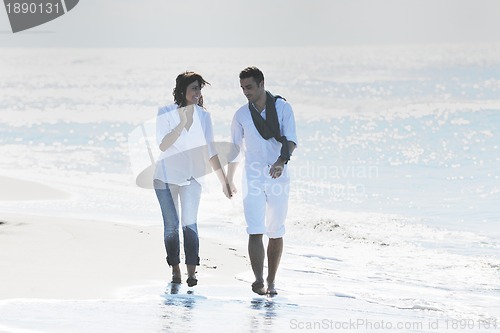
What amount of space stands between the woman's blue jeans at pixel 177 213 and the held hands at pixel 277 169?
0.62m

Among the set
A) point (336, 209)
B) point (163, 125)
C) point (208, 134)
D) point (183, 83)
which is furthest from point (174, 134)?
point (336, 209)

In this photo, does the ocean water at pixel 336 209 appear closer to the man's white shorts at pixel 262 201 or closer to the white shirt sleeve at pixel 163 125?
the man's white shorts at pixel 262 201

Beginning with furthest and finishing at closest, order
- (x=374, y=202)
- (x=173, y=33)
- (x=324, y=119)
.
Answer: (x=173, y=33)
(x=324, y=119)
(x=374, y=202)

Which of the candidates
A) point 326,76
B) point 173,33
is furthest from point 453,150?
point 173,33

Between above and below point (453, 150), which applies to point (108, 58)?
above

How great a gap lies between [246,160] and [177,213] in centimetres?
65

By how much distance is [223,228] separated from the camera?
11695 mm

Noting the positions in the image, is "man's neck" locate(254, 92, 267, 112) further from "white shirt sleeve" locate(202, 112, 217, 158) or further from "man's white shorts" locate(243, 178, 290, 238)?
"man's white shorts" locate(243, 178, 290, 238)

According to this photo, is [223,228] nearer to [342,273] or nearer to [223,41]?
[342,273]

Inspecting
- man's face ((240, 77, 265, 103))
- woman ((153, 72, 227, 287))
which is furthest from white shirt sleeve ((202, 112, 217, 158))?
man's face ((240, 77, 265, 103))

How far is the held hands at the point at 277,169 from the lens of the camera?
7.78m

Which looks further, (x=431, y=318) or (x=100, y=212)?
(x=100, y=212)

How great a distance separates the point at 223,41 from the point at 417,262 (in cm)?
11884

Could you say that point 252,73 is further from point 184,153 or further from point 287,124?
point 184,153
